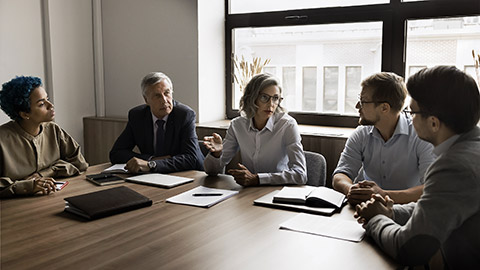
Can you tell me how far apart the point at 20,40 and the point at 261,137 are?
2474 millimetres

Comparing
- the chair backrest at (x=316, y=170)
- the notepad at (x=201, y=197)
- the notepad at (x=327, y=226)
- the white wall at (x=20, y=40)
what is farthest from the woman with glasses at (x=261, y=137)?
the white wall at (x=20, y=40)

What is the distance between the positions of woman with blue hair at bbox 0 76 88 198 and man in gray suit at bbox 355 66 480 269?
1.86 m

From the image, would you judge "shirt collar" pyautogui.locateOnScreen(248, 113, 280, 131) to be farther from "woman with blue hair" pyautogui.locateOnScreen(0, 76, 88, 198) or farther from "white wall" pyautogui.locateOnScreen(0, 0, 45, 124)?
"white wall" pyautogui.locateOnScreen(0, 0, 45, 124)

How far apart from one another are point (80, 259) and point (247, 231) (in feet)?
1.92

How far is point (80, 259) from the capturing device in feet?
4.55

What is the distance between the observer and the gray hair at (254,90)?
264cm

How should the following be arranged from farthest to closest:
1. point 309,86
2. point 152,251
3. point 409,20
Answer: point 309,86, point 409,20, point 152,251

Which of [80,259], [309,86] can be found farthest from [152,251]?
[309,86]

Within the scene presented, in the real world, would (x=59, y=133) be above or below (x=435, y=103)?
below

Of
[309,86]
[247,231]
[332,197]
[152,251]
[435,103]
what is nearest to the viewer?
[435,103]

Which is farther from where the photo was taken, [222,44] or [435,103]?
[222,44]

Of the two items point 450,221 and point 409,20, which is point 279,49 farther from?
point 450,221

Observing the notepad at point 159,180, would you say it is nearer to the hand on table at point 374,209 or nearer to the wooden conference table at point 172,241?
the wooden conference table at point 172,241

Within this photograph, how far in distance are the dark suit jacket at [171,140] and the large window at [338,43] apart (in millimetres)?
1125
